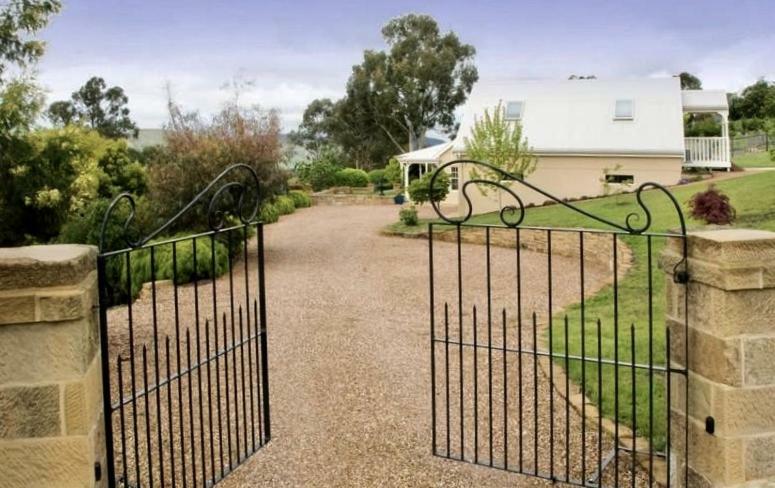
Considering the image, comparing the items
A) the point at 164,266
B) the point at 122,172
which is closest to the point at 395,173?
the point at 122,172

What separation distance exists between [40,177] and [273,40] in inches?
467

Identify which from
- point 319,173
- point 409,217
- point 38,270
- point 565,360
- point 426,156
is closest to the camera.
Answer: point 38,270

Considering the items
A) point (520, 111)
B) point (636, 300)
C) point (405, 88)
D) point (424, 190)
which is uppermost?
point (405, 88)

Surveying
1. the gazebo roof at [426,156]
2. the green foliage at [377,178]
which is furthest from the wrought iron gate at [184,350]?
the green foliage at [377,178]

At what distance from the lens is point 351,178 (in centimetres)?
3862

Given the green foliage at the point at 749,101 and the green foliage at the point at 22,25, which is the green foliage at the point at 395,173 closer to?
the green foliage at the point at 749,101

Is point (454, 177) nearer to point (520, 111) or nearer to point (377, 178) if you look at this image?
point (520, 111)

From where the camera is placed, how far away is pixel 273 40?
20.8 metres

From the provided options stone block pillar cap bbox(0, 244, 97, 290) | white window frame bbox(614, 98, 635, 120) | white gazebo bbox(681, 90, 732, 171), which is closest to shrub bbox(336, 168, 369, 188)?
white window frame bbox(614, 98, 635, 120)

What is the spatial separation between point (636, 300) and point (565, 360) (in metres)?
4.93

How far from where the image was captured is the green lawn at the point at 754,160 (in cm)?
2680

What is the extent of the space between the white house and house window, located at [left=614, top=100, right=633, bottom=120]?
0.03m

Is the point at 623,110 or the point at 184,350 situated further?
the point at 623,110

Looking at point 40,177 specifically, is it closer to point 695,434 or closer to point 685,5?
point 695,434
